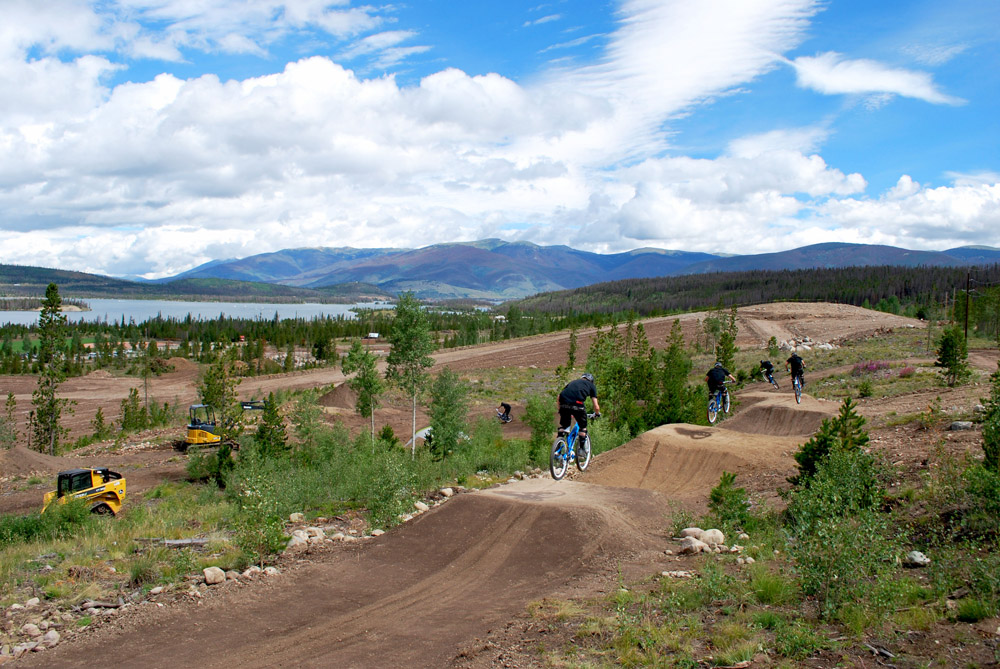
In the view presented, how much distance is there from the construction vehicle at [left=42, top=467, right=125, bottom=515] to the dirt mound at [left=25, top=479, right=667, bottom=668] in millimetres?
13060

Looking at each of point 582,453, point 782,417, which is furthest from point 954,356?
point 582,453

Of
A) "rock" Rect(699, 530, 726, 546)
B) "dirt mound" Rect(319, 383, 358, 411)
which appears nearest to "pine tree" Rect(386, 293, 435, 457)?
"rock" Rect(699, 530, 726, 546)

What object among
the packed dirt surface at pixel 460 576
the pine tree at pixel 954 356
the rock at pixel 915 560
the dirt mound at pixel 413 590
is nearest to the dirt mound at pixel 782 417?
the packed dirt surface at pixel 460 576

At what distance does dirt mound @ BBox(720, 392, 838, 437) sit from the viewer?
21.7m

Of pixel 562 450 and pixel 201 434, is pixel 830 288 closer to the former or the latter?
pixel 201 434

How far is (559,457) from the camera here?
14.0 m

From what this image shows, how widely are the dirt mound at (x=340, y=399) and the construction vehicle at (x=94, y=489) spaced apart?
2433cm

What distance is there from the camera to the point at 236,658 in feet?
26.7

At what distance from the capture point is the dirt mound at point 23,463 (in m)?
30.9

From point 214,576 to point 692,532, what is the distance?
869cm

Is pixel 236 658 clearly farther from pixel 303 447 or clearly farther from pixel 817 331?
pixel 817 331

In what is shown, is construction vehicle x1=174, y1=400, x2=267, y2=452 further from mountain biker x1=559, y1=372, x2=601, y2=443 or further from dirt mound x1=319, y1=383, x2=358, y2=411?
mountain biker x1=559, y1=372, x2=601, y2=443

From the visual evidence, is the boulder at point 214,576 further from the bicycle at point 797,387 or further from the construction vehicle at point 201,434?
the construction vehicle at point 201,434

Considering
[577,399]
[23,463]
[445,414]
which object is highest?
[577,399]
